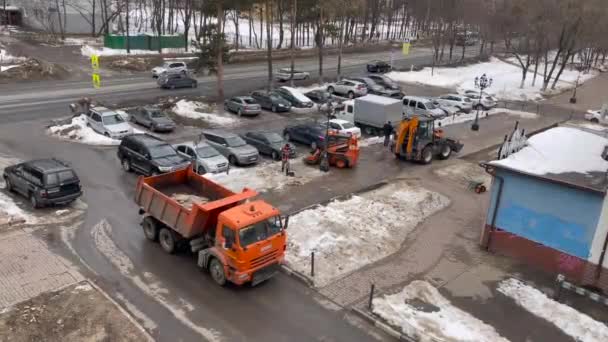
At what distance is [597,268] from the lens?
52.6 ft

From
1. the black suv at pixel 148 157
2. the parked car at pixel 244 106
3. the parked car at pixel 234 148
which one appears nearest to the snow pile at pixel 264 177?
the parked car at pixel 234 148

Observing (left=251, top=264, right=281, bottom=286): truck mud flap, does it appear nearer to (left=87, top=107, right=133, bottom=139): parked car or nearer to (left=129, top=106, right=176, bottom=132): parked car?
(left=87, top=107, right=133, bottom=139): parked car

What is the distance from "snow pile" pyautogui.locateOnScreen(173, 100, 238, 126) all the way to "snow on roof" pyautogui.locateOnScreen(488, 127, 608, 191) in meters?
20.5

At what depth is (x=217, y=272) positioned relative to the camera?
49.1ft

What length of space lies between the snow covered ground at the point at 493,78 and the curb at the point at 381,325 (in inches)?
1682

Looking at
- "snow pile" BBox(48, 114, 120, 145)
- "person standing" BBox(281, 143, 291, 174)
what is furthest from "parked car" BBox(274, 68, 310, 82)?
"person standing" BBox(281, 143, 291, 174)

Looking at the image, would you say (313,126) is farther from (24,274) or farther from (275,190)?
(24,274)

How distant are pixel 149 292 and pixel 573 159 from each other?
52.2ft

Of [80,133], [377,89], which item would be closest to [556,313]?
[80,133]

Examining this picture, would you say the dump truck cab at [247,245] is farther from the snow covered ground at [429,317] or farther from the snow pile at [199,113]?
the snow pile at [199,113]

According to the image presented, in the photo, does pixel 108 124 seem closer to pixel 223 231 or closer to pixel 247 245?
pixel 223 231

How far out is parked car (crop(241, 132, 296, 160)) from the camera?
90.9 feet

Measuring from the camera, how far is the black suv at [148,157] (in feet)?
76.3

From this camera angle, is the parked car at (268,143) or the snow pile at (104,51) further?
the snow pile at (104,51)
